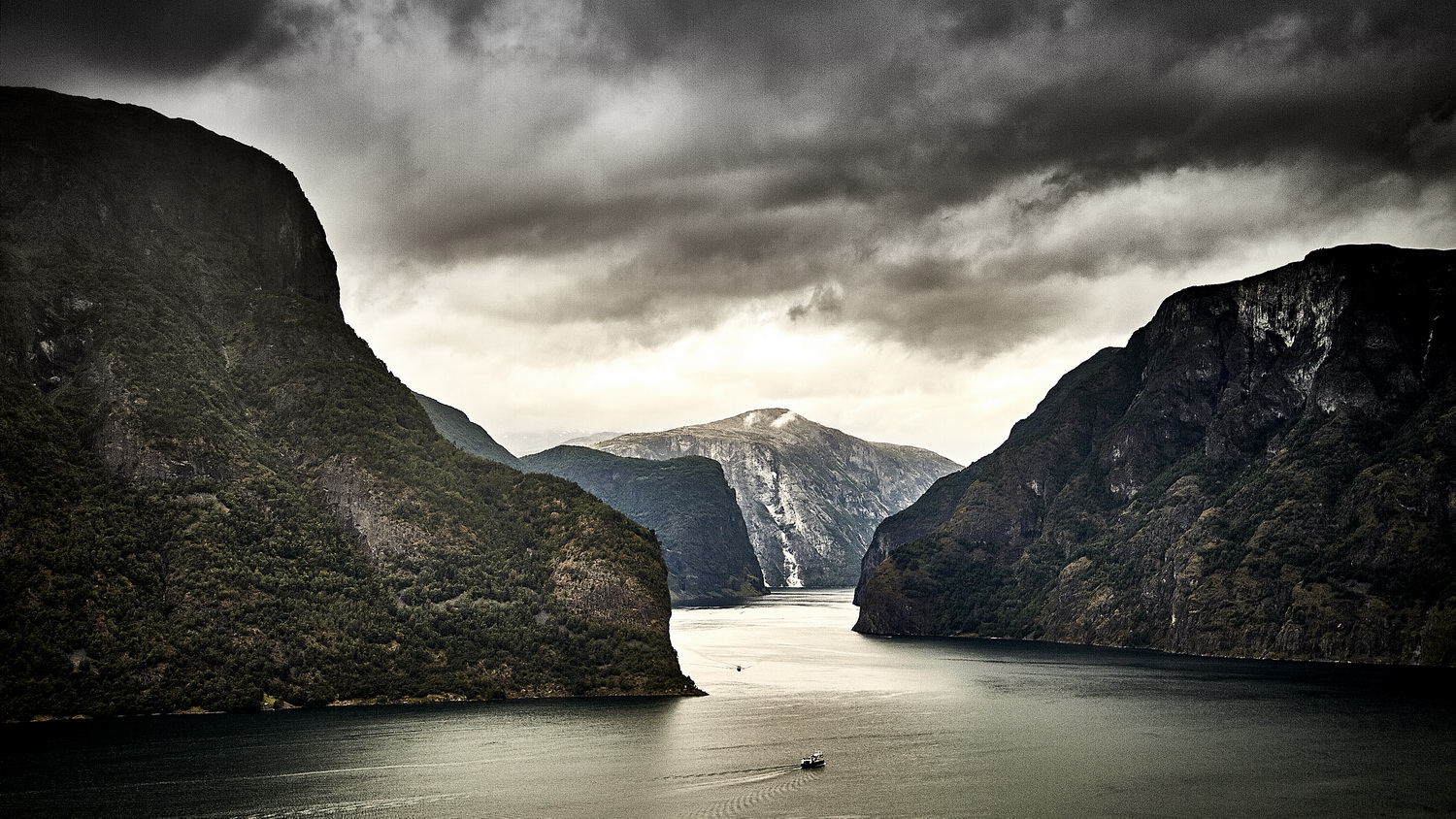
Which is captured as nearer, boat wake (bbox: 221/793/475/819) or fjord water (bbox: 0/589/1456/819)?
boat wake (bbox: 221/793/475/819)

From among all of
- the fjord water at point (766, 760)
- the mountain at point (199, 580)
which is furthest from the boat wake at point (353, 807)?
the mountain at point (199, 580)

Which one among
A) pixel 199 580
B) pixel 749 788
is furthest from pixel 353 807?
pixel 199 580

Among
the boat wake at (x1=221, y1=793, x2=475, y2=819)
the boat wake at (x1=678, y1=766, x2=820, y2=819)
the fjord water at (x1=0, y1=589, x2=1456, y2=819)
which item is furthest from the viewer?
the fjord water at (x1=0, y1=589, x2=1456, y2=819)

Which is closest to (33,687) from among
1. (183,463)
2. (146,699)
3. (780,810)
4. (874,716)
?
(146,699)

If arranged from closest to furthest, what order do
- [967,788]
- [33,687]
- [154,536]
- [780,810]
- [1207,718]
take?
[780,810] < [967,788] < [33,687] < [1207,718] < [154,536]

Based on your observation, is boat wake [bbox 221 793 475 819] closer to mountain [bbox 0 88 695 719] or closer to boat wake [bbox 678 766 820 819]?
boat wake [bbox 678 766 820 819]

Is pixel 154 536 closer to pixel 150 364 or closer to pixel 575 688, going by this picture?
pixel 150 364

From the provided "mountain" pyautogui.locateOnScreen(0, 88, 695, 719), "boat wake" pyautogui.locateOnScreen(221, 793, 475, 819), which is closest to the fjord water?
"boat wake" pyautogui.locateOnScreen(221, 793, 475, 819)

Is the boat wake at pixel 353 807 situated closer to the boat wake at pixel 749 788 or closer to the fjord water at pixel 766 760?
the fjord water at pixel 766 760
